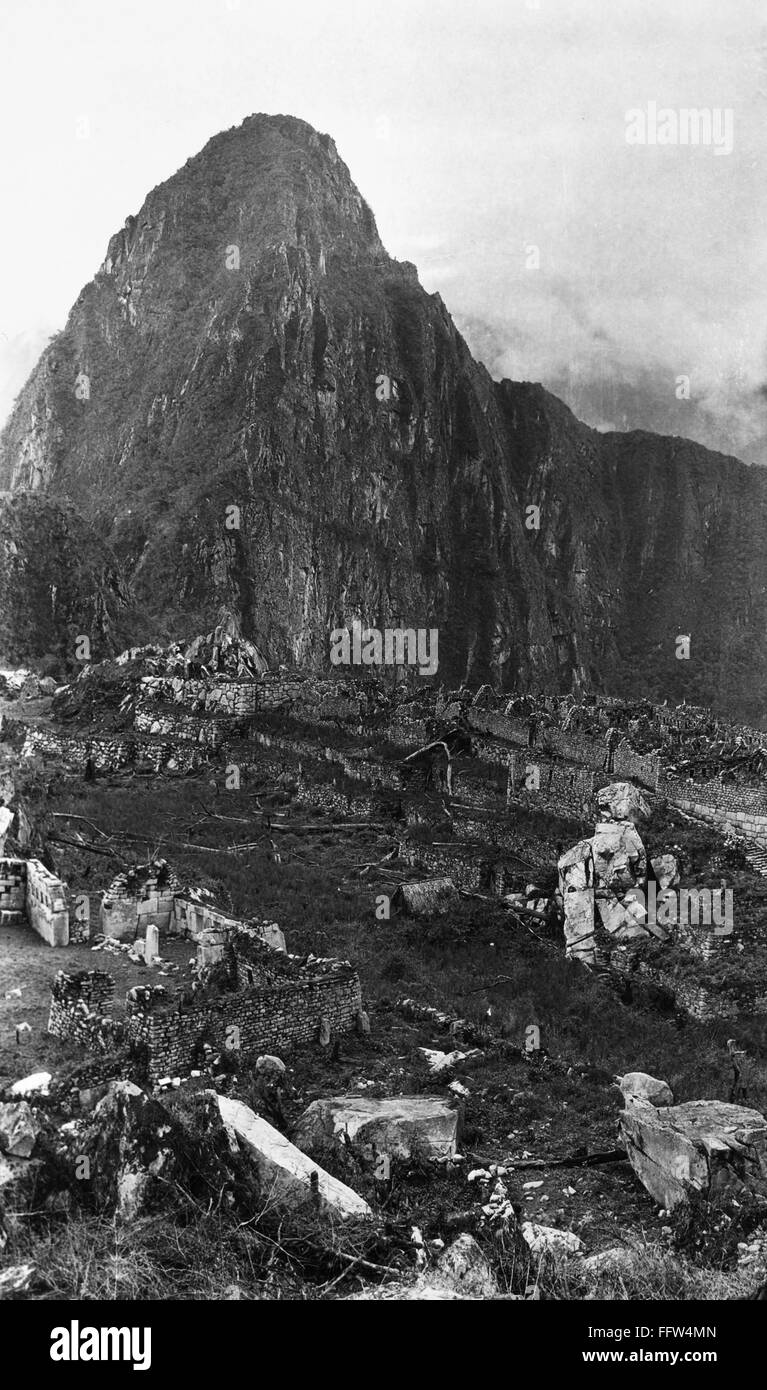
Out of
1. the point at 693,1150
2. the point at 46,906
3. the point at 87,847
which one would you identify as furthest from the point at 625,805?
Result: the point at 693,1150

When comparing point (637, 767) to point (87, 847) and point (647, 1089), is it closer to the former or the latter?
point (87, 847)

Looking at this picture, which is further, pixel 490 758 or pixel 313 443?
pixel 313 443

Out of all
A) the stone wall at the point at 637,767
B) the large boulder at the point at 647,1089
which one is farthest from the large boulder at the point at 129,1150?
the stone wall at the point at 637,767

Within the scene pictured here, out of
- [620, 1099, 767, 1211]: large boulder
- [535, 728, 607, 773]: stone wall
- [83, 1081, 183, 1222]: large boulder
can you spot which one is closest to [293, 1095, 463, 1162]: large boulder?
[83, 1081, 183, 1222]: large boulder

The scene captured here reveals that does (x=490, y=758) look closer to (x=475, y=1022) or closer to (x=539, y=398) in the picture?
(x=475, y=1022)

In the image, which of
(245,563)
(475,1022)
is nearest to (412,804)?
(475,1022)

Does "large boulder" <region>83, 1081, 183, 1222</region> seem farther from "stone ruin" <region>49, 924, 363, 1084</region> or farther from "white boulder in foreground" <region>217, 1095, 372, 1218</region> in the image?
"stone ruin" <region>49, 924, 363, 1084</region>

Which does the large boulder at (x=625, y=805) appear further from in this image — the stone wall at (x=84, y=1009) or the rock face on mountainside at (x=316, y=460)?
the rock face on mountainside at (x=316, y=460)
